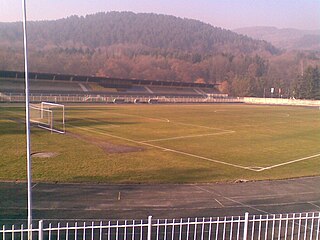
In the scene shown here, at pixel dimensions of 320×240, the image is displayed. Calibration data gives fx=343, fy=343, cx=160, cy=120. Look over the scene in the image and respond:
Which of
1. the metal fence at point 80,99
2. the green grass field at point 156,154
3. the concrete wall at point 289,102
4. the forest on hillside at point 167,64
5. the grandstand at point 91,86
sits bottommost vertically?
the green grass field at point 156,154

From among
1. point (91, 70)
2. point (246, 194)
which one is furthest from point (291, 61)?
point (246, 194)

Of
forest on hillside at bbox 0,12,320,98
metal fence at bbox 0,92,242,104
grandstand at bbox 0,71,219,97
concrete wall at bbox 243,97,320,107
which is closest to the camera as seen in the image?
metal fence at bbox 0,92,242,104

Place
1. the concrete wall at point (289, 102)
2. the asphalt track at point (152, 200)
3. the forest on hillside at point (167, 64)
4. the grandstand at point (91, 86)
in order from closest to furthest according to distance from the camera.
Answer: the asphalt track at point (152, 200) < the grandstand at point (91, 86) < the concrete wall at point (289, 102) < the forest on hillside at point (167, 64)

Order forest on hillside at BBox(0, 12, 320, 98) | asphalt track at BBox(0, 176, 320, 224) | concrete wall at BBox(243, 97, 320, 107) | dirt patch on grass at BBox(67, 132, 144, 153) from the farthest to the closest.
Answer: forest on hillside at BBox(0, 12, 320, 98) < concrete wall at BBox(243, 97, 320, 107) < dirt patch on grass at BBox(67, 132, 144, 153) < asphalt track at BBox(0, 176, 320, 224)

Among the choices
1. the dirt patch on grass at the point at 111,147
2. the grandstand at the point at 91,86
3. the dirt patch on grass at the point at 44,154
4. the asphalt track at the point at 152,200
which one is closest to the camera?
the asphalt track at the point at 152,200

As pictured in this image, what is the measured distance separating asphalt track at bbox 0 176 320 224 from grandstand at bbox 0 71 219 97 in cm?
6193

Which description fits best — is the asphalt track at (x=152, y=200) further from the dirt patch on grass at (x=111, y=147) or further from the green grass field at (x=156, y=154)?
the dirt patch on grass at (x=111, y=147)

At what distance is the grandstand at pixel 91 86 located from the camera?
75.6 meters

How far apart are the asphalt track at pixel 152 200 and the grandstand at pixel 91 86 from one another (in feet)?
203

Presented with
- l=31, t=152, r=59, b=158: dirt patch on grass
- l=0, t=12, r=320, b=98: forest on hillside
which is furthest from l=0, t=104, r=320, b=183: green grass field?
l=0, t=12, r=320, b=98: forest on hillside

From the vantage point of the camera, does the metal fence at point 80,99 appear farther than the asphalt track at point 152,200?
Yes

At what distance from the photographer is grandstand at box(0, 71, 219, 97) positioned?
7556 centimetres

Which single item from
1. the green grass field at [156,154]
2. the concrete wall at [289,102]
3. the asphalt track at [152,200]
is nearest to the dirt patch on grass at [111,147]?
the green grass field at [156,154]

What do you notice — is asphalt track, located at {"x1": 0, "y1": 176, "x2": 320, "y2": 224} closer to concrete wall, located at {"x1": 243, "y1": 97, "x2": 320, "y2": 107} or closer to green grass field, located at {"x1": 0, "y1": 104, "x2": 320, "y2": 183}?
green grass field, located at {"x1": 0, "y1": 104, "x2": 320, "y2": 183}
